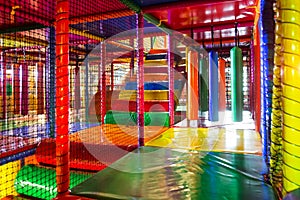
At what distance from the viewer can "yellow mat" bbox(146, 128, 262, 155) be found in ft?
7.82

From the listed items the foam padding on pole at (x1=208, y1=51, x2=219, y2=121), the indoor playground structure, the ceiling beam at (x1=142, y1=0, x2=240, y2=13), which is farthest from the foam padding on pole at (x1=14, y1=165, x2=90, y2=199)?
the ceiling beam at (x1=142, y1=0, x2=240, y2=13)

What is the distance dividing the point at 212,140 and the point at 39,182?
1.83 m

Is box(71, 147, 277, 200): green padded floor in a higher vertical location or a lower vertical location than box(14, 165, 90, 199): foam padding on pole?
higher

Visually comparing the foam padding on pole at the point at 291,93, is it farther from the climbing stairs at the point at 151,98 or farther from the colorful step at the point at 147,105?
the colorful step at the point at 147,105

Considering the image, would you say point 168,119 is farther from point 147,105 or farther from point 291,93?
point 291,93

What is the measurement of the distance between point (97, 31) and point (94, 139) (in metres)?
2.01

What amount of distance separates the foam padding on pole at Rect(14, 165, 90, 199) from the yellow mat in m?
0.82

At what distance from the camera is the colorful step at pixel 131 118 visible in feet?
13.2

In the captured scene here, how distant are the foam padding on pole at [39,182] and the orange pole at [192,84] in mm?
1475

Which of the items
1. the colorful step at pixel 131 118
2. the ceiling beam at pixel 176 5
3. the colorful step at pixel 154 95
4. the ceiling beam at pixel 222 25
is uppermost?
the ceiling beam at pixel 222 25

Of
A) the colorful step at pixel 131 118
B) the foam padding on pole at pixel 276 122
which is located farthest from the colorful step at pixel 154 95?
the foam padding on pole at pixel 276 122

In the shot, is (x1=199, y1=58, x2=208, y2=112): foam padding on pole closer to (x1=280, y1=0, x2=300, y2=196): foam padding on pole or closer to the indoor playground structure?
the indoor playground structure

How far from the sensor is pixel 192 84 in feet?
9.87

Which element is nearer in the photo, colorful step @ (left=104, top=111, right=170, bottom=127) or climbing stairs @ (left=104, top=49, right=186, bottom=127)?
colorful step @ (left=104, top=111, right=170, bottom=127)
